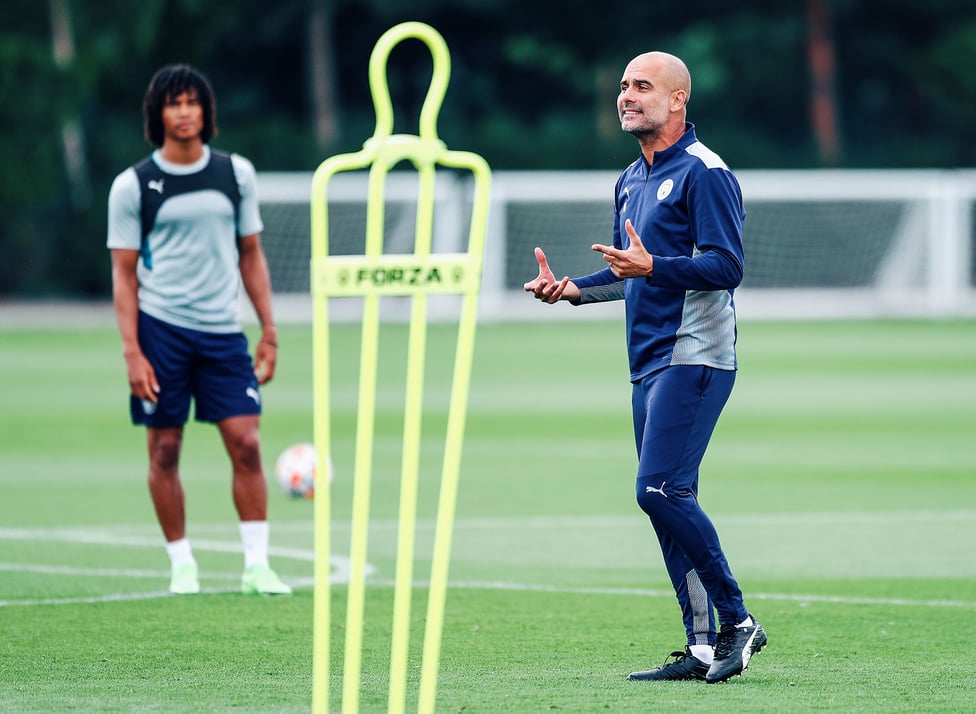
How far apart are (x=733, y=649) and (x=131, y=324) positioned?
3323 mm

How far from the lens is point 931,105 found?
51625 millimetres

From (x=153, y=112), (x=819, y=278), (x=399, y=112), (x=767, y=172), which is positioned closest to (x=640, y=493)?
(x=153, y=112)

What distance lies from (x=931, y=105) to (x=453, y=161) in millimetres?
49418

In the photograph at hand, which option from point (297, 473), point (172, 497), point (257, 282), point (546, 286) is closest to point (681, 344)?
point (546, 286)

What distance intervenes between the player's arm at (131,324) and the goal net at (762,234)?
1010 inches

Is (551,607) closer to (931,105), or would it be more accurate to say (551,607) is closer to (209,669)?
(209,669)

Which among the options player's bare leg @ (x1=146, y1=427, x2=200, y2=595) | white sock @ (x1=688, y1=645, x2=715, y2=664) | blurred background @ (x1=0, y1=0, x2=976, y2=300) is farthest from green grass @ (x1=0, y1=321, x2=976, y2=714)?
blurred background @ (x1=0, y1=0, x2=976, y2=300)

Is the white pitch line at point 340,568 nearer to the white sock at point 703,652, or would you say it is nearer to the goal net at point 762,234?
the white sock at point 703,652

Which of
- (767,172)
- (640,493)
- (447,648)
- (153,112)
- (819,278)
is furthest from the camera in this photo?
(767,172)

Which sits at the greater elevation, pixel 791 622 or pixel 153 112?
pixel 153 112

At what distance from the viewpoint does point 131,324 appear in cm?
817

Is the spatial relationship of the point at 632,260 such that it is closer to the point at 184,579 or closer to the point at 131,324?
the point at 131,324

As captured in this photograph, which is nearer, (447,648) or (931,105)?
(447,648)

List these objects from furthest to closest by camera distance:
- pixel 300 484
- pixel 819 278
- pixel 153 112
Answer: pixel 819 278, pixel 300 484, pixel 153 112
